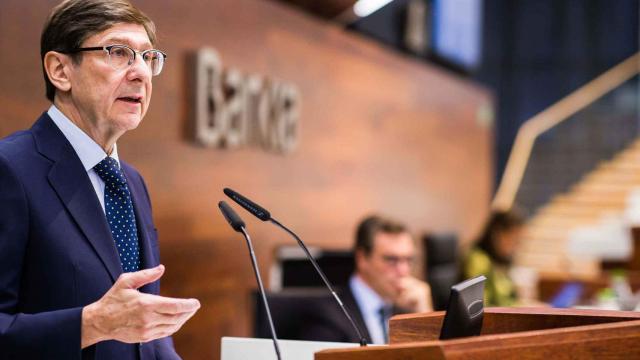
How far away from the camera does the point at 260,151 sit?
4.02 meters

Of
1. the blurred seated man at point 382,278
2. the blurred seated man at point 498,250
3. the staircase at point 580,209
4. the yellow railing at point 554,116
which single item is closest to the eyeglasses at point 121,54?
the blurred seated man at point 382,278

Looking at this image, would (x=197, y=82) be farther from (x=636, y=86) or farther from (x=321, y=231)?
(x=636, y=86)

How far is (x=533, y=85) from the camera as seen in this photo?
1270 cm

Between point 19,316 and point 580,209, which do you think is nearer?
point 19,316

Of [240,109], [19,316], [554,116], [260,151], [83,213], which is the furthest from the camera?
[554,116]

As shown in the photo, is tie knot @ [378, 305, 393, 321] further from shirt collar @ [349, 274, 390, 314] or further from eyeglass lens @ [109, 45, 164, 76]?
eyeglass lens @ [109, 45, 164, 76]

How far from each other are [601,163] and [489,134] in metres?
3.70

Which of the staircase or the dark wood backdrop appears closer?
the dark wood backdrop

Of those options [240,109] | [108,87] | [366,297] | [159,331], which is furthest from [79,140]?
[240,109]

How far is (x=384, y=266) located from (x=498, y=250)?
203 centimetres

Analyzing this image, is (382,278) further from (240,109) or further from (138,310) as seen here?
(138,310)

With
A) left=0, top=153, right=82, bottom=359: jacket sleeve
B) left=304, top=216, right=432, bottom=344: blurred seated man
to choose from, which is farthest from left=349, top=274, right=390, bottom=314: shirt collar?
left=0, top=153, right=82, bottom=359: jacket sleeve

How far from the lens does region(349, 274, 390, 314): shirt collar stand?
3.33 m

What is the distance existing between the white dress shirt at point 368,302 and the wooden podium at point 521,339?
6.23ft
